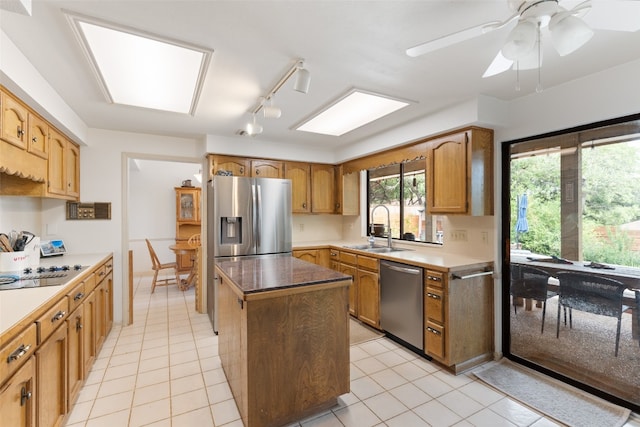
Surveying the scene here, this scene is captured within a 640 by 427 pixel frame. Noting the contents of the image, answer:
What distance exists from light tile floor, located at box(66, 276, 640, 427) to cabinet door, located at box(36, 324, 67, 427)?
0.27m

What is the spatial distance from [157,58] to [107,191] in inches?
89.3

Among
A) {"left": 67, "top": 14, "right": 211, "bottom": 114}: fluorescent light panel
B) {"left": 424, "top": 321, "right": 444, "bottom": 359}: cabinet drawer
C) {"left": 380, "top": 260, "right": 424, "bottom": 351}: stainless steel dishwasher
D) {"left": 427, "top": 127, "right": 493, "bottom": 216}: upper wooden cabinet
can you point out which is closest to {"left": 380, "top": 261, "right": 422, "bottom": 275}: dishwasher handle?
{"left": 380, "top": 260, "right": 424, "bottom": 351}: stainless steel dishwasher

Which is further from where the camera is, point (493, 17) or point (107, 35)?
point (107, 35)

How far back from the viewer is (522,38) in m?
1.09

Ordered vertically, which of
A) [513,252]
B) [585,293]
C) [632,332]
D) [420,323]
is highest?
[513,252]

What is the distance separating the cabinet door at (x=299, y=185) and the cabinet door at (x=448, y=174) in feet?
5.98

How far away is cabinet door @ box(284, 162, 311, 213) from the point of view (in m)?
4.14

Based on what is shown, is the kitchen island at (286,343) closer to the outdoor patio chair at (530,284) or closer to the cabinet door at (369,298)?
the cabinet door at (369,298)

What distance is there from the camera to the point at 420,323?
2.65 meters

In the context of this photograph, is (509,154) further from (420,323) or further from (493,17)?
(420,323)

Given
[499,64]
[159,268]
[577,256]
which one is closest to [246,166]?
[159,268]

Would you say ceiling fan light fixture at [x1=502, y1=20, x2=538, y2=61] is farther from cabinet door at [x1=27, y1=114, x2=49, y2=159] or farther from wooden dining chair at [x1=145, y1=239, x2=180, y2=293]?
wooden dining chair at [x1=145, y1=239, x2=180, y2=293]

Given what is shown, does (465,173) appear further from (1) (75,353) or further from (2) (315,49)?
(1) (75,353)

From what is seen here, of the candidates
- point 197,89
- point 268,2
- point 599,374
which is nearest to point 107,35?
point 197,89
